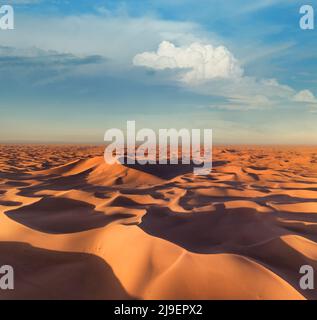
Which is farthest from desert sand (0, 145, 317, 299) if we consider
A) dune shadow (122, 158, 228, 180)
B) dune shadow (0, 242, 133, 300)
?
dune shadow (122, 158, 228, 180)

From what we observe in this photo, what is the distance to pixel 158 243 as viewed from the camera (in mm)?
3357

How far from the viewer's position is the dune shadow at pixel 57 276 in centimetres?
256

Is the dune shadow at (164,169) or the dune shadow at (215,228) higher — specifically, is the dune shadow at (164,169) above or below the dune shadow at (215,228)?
above

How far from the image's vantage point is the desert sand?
2.60 m

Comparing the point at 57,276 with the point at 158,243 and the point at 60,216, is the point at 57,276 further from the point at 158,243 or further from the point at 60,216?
the point at 60,216

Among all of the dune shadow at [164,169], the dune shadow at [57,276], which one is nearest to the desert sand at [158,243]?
the dune shadow at [57,276]

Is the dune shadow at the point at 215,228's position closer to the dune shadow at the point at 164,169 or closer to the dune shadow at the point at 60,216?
the dune shadow at the point at 60,216

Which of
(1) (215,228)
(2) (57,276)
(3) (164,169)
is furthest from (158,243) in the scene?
(3) (164,169)

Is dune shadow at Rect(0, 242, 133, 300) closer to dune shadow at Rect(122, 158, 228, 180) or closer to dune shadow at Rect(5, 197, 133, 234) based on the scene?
dune shadow at Rect(5, 197, 133, 234)

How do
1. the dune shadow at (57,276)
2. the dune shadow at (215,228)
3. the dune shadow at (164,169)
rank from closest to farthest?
the dune shadow at (57,276) < the dune shadow at (215,228) < the dune shadow at (164,169)

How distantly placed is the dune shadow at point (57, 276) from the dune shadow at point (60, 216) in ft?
2.45

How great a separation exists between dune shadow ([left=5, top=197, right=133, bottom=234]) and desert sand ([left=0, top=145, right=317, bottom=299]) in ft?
0.05
